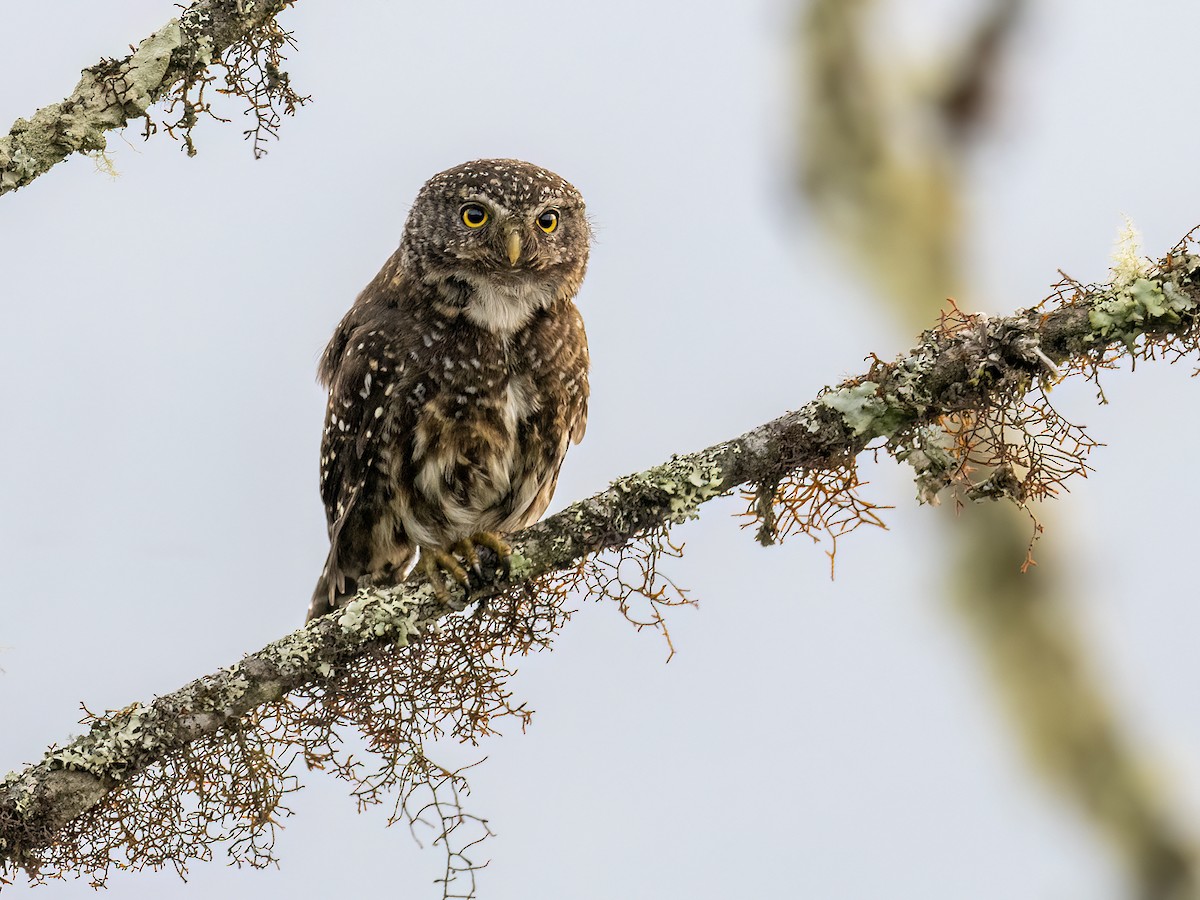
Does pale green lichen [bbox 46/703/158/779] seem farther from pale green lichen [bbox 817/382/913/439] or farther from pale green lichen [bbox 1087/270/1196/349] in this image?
pale green lichen [bbox 1087/270/1196/349]

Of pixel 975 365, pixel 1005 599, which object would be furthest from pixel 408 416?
pixel 1005 599

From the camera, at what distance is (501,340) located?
3475 mm

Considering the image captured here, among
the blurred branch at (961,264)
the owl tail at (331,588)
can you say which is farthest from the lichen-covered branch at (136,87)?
the blurred branch at (961,264)

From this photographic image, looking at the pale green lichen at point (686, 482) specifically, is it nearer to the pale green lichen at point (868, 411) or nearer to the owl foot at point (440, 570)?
the pale green lichen at point (868, 411)

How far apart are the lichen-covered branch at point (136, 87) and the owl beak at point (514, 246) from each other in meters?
0.92

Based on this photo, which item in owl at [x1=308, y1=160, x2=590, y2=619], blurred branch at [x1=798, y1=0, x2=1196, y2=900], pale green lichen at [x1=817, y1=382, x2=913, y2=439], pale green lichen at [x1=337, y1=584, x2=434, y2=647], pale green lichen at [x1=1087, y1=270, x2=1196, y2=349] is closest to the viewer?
pale green lichen at [x1=1087, y1=270, x2=1196, y2=349]

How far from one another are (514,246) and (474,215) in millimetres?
173

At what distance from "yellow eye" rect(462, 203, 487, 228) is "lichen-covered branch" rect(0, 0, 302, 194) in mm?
907

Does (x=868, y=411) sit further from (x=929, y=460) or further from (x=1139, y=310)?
Answer: (x=1139, y=310)

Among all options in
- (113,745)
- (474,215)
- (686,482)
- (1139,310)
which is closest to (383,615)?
(113,745)

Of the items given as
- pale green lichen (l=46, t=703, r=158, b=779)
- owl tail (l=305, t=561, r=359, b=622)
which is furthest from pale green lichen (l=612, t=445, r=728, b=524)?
owl tail (l=305, t=561, r=359, b=622)

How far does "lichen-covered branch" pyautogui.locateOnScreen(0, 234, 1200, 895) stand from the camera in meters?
2.50

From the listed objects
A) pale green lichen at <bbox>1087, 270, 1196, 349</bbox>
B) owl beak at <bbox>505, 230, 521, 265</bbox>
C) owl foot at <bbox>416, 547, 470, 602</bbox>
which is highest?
owl beak at <bbox>505, 230, 521, 265</bbox>

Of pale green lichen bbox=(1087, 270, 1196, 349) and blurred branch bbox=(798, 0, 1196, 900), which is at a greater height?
blurred branch bbox=(798, 0, 1196, 900)
